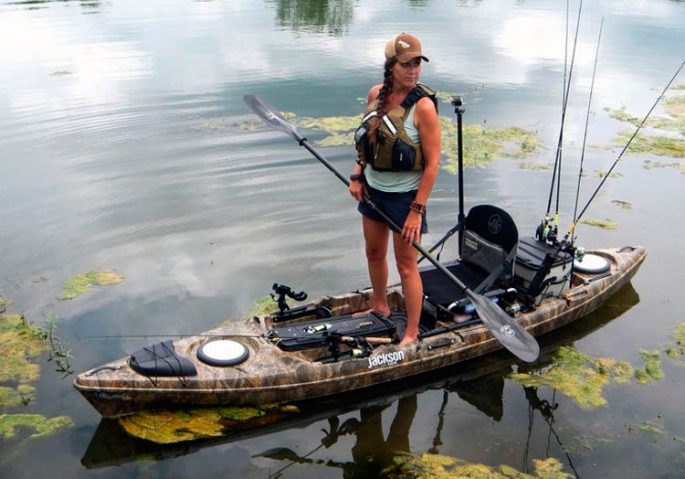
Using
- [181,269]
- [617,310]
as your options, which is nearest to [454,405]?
[617,310]

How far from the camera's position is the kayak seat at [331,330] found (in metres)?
5.28

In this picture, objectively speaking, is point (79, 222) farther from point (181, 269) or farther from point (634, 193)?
point (634, 193)

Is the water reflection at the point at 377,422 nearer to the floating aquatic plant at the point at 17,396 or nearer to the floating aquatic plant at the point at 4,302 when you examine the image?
the floating aquatic plant at the point at 17,396

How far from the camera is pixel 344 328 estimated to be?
560 centimetres

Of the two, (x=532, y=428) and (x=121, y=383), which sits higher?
(x=121, y=383)

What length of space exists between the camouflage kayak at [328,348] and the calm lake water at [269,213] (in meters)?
0.31

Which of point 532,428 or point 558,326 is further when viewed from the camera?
point 558,326

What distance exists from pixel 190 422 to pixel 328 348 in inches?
50.1

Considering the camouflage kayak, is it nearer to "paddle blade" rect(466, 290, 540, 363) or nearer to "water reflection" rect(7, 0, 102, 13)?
"paddle blade" rect(466, 290, 540, 363)

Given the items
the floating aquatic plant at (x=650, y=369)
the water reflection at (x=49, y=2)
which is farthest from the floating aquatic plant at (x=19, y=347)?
the water reflection at (x=49, y=2)

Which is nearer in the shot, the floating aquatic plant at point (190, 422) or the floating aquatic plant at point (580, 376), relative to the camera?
the floating aquatic plant at point (190, 422)

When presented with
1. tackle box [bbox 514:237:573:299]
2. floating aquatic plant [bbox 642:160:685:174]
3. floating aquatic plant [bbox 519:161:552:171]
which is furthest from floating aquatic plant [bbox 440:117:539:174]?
tackle box [bbox 514:237:573:299]

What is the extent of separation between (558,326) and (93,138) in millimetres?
9097

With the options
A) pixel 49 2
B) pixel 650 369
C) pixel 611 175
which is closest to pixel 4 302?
pixel 650 369
